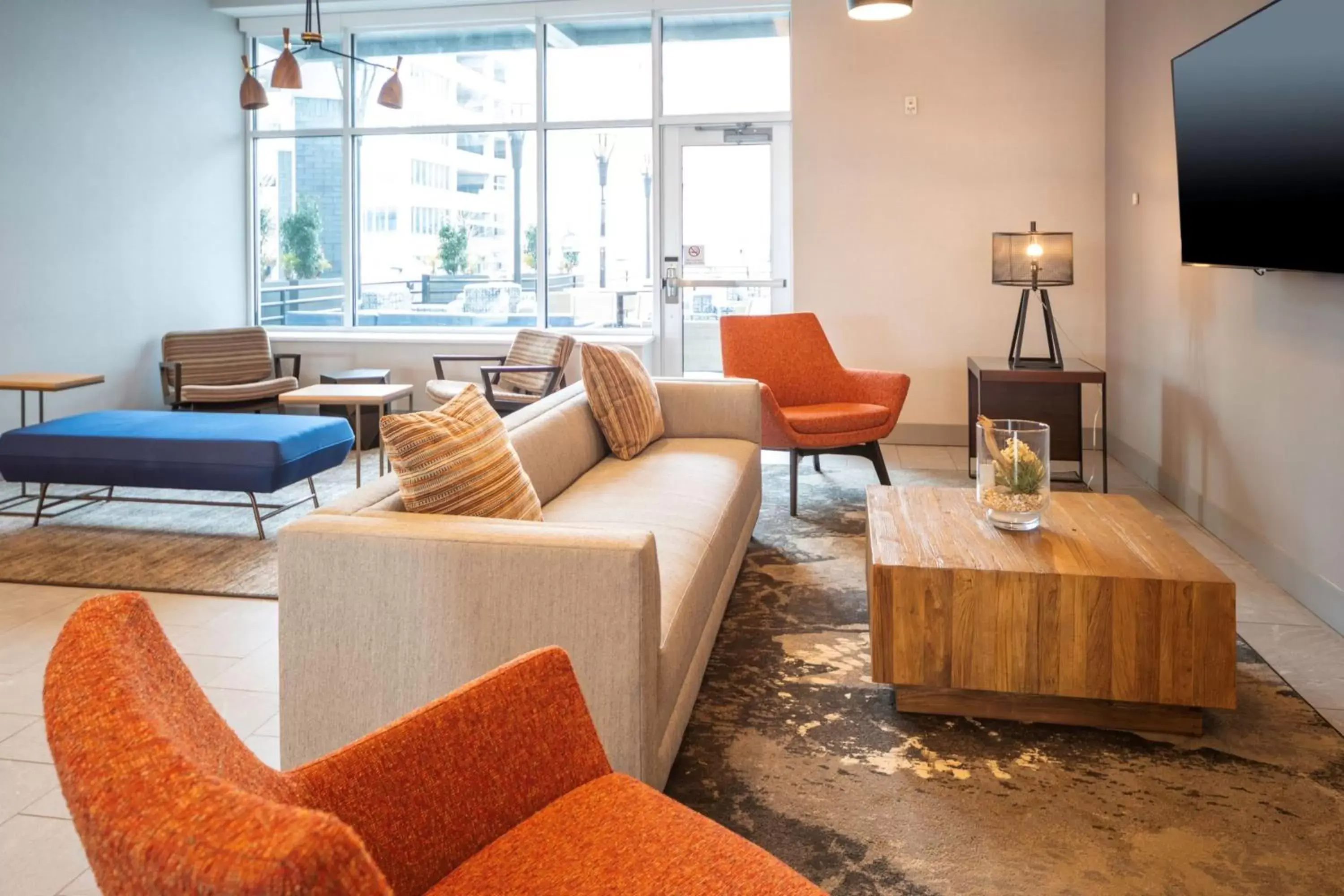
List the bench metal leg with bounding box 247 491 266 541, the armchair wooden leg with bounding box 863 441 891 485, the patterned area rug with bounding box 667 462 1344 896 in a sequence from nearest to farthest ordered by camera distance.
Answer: the patterned area rug with bounding box 667 462 1344 896 < the bench metal leg with bounding box 247 491 266 541 < the armchair wooden leg with bounding box 863 441 891 485

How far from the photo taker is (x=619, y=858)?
1.20 m

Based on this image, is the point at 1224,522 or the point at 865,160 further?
the point at 865,160

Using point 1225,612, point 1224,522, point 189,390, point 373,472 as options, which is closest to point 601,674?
point 1225,612

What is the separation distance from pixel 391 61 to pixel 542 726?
24.5 feet

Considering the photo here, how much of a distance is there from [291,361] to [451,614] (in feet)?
20.5

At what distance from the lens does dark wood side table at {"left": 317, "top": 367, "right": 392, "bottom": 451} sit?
22.3ft

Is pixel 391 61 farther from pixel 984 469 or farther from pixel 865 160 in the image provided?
pixel 984 469

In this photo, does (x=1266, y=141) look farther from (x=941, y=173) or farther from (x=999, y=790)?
(x=941, y=173)

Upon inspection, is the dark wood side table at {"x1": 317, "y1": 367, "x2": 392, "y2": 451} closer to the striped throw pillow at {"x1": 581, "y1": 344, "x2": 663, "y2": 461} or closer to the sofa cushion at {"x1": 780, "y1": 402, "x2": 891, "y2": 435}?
the sofa cushion at {"x1": 780, "y1": 402, "x2": 891, "y2": 435}

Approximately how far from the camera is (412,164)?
25.9 feet

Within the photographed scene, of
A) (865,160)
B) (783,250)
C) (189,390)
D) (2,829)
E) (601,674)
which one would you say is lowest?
(2,829)

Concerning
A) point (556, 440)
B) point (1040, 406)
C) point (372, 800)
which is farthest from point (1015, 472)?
point (1040, 406)

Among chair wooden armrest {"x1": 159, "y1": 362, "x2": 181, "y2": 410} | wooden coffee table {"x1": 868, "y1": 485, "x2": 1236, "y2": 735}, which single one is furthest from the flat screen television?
chair wooden armrest {"x1": 159, "y1": 362, "x2": 181, "y2": 410}

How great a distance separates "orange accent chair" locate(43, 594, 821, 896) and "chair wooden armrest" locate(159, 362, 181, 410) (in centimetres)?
577
